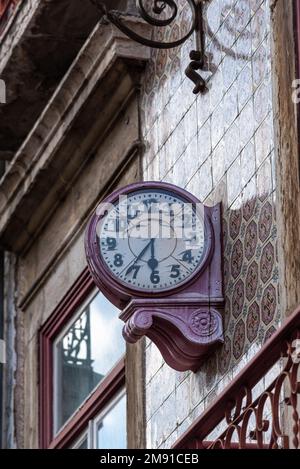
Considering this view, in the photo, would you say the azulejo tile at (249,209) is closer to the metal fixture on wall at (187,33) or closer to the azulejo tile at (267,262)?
the azulejo tile at (267,262)

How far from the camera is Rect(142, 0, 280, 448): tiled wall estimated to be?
10211mm

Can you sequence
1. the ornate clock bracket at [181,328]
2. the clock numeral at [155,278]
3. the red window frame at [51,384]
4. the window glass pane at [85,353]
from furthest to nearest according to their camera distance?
the window glass pane at [85,353] < the red window frame at [51,384] < the clock numeral at [155,278] < the ornate clock bracket at [181,328]

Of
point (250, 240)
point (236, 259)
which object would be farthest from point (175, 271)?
point (250, 240)

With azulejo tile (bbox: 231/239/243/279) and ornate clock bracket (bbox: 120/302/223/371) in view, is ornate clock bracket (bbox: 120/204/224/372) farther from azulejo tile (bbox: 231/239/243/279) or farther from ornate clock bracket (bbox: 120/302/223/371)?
azulejo tile (bbox: 231/239/243/279)

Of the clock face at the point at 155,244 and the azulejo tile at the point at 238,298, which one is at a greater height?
the clock face at the point at 155,244

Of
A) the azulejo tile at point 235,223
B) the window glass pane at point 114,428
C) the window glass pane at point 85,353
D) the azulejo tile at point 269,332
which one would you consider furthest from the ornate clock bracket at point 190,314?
the window glass pane at point 85,353

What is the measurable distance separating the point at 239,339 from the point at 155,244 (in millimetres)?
699

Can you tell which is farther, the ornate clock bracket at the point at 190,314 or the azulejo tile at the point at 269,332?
the ornate clock bracket at the point at 190,314

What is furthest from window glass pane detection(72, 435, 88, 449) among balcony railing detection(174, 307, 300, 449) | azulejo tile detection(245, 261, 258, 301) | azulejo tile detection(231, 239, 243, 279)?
balcony railing detection(174, 307, 300, 449)

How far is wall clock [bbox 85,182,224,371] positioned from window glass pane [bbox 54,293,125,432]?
1868 mm

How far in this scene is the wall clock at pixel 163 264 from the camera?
10.6 m

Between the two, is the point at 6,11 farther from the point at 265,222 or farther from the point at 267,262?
the point at 267,262

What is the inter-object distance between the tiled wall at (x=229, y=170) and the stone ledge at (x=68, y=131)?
535mm
